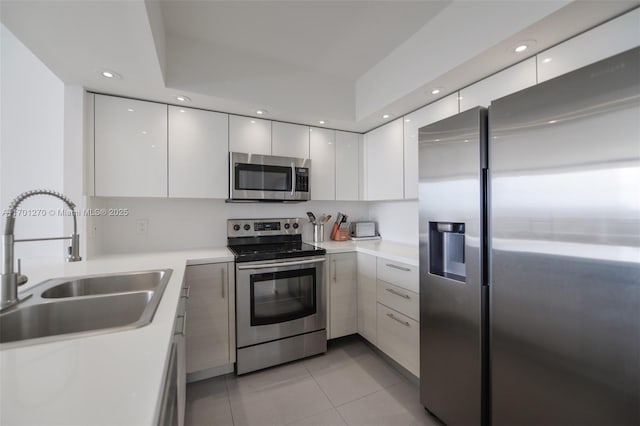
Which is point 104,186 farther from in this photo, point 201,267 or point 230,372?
point 230,372

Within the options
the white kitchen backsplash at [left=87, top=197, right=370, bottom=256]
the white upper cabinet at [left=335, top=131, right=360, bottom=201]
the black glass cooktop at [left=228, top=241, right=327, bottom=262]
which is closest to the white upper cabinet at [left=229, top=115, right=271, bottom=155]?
the white kitchen backsplash at [left=87, top=197, right=370, bottom=256]

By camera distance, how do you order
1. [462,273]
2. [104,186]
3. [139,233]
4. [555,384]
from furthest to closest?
1. [139,233]
2. [104,186]
3. [462,273]
4. [555,384]

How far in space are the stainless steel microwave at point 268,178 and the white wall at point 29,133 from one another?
3.92ft

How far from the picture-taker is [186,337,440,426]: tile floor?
63.1 inches

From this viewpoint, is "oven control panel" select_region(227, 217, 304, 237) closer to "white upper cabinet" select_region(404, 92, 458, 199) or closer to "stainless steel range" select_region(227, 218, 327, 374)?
"stainless steel range" select_region(227, 218, 327, 374)

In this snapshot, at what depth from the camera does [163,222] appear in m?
2.32

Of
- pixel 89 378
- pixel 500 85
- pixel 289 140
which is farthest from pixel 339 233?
pixel 89 378

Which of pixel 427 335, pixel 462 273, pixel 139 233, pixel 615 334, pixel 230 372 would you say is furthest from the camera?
pixel 139 233

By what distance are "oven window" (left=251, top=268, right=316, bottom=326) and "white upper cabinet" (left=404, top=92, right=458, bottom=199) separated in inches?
43.8

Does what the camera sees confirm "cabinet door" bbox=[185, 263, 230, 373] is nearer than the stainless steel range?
Yes

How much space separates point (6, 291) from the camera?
932 mm

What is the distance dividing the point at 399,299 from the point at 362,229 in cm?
112

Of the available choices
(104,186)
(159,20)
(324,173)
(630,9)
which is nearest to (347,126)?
(324,173)

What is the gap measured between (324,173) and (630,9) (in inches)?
82.9
